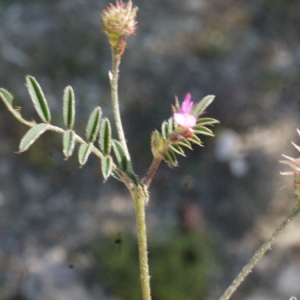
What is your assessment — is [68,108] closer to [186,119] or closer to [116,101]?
[116,101]

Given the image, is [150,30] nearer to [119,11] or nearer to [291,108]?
[291,108]

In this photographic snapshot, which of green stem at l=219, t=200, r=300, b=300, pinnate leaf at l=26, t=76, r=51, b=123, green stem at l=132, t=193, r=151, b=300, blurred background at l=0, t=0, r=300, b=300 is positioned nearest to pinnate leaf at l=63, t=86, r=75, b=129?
pinnate leaf at l=26, t=76, r=51, b=123

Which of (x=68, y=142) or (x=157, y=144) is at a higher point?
(x=157, y=144)

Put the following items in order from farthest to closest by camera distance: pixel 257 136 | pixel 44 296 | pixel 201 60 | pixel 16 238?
pixel 201 60
pixel 257 136
pixel 16 238
pixel 44 296

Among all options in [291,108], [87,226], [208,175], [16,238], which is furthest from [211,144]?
[16,238]

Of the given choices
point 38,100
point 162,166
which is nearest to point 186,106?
point 38,100
